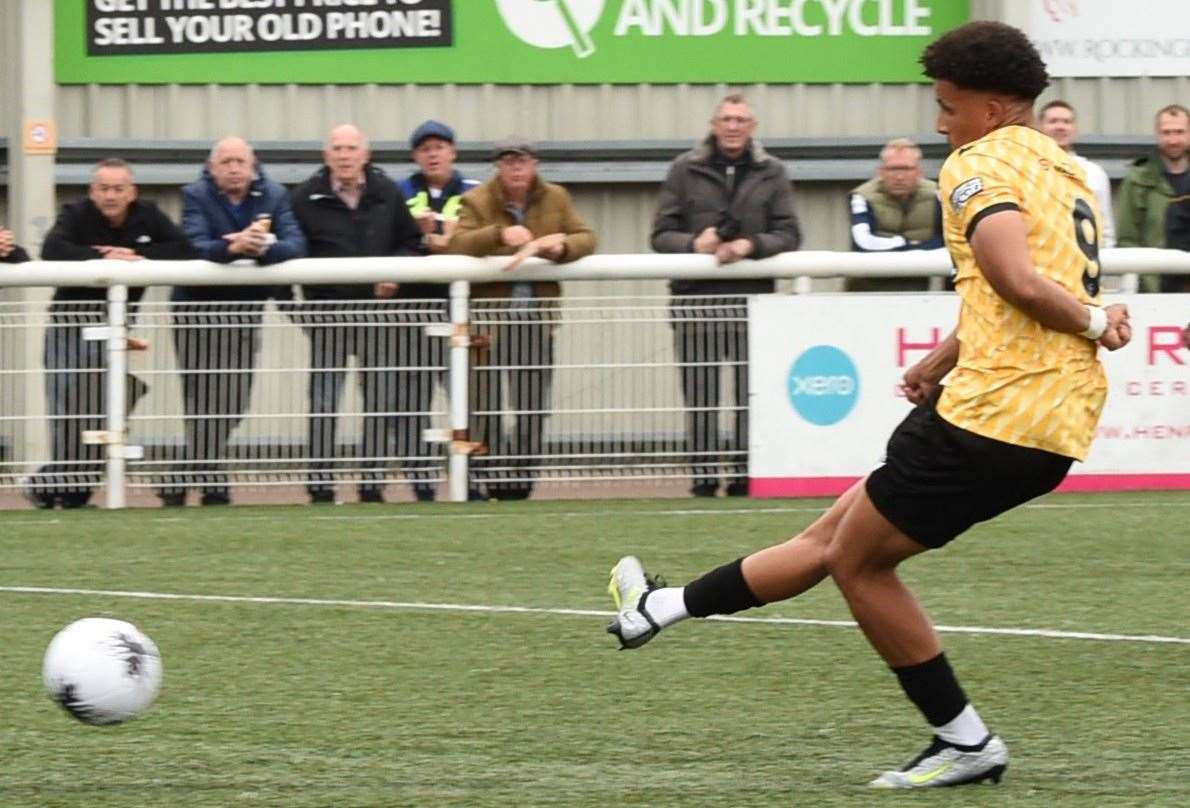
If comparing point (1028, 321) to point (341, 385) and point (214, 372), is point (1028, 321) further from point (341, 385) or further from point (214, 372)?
point (214, 372)

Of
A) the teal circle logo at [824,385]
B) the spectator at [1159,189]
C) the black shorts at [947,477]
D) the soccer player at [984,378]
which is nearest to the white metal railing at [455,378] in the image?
the teal circle logo at [824,385]

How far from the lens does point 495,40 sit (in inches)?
674

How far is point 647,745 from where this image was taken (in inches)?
244

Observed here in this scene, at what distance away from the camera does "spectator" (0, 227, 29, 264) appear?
12344 millimetres

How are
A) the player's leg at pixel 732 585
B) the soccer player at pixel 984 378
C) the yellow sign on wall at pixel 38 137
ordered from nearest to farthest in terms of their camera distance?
the soccer player at pixel 984 378 < the player's leg at pixel 732 585 < the yellow sign on wall at pixel 38 137

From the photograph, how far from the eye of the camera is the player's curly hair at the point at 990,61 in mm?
5422

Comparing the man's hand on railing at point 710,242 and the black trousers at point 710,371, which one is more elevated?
the man's hand on railing at point 710,242

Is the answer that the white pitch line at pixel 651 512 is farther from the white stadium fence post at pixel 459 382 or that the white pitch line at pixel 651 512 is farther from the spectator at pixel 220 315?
the spectator at pixel 220 315

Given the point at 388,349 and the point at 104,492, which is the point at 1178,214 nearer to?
the point at 388,349

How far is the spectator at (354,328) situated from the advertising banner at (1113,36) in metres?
6.49

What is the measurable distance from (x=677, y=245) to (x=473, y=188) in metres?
1.11

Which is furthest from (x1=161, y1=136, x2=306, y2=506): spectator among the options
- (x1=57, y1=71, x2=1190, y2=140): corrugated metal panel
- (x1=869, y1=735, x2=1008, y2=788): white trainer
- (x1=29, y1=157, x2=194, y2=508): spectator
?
(x1=869, y1=735, x2=1008, y2=788): white trainer

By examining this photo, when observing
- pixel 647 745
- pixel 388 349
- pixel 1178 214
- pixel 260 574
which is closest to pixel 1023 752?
pixel 647 745

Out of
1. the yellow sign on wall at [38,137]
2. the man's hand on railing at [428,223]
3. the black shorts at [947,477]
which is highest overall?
the yellow sign on wall at [38,137]
